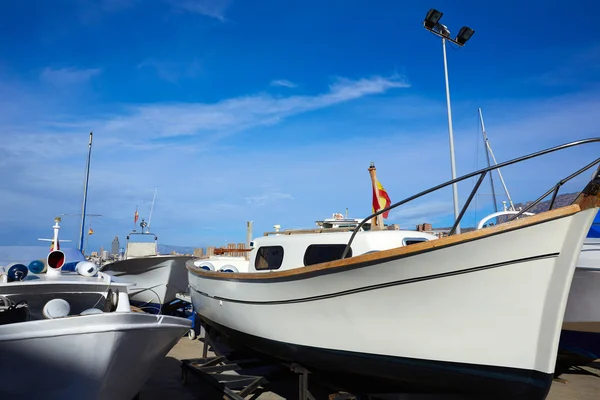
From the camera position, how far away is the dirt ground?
19.5 ft

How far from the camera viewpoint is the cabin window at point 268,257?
19.4 feet

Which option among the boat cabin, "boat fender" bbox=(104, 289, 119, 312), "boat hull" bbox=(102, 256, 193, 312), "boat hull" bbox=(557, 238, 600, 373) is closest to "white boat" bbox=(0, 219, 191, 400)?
"boat fender" bbox=(104, 289, 119, 312)

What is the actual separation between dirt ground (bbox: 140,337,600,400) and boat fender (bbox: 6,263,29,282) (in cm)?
231

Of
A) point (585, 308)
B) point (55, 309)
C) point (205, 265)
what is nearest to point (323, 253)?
point (55, 309)

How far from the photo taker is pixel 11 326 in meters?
3.37

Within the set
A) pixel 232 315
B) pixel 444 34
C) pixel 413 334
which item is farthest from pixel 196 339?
pixel 444 34

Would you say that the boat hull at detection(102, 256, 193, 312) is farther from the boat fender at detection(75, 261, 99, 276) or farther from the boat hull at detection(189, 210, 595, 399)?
the boat hull at detection(189, 210, 595, 399)

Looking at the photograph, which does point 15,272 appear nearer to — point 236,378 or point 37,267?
point 37,267

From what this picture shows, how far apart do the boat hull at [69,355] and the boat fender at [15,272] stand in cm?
179

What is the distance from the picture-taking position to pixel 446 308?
3506 mm

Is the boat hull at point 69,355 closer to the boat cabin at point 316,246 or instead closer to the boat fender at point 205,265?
the boat cabin at point 316,246

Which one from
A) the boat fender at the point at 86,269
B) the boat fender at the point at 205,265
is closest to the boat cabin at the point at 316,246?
the boat fender at the point at 86,269

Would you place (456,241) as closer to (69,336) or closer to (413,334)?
(413,334)

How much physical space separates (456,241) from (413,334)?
3.17 ft
